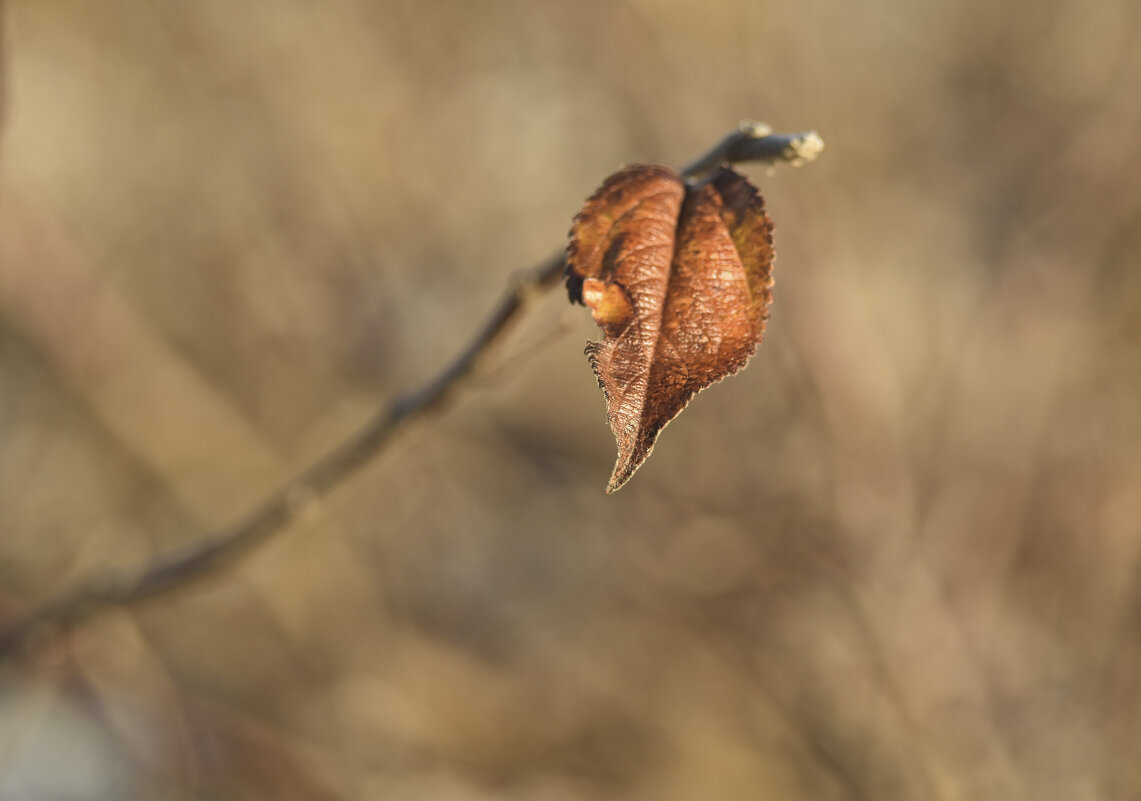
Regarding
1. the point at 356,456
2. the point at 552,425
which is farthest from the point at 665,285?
the point at 552,425

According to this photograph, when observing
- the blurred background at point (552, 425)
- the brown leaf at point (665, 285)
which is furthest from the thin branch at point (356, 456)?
the blurred background at point (552, 425)

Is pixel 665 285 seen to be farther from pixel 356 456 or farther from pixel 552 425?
pixel 552 425

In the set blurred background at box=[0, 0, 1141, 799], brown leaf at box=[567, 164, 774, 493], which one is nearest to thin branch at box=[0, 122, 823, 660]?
brown leaf at box=[567, 164, 774, 493]

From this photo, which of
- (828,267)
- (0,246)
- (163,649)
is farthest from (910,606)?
(0,246)

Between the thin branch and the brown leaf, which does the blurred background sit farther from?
the brown leaf

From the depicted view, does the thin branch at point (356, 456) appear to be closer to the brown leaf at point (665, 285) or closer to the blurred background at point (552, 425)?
the brown leaf at point (665, 285)
